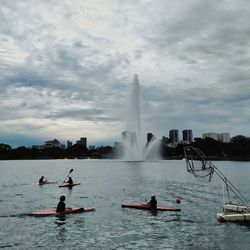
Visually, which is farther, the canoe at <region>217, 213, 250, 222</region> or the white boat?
the white boat

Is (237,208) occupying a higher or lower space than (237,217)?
higher

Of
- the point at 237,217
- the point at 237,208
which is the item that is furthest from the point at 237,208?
the point at 237,217

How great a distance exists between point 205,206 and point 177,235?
17.0m

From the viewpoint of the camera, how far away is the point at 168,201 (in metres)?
55.3

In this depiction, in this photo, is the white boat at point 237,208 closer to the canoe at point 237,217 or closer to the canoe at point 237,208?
the canoe at point 237,208

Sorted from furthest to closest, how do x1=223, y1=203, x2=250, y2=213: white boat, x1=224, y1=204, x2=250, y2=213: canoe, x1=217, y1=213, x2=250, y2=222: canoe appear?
x1=224, y1=204, x2=250, y2=213: canoe, x1=223, y1=203, x2=250, y2=213: white boat, x1=217, y1=213, x2=250, y2=222: canoe

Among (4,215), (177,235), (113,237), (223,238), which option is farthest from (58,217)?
(223,238)

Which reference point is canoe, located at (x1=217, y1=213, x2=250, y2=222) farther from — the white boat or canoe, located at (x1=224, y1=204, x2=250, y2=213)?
canoe, located at (x1=224, y1=204, x2=250, y2=213)

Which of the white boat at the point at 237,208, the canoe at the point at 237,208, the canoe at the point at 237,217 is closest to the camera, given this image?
the canoe at the point at 237,217

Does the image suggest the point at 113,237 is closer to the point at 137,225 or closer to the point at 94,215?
the point at 137,225

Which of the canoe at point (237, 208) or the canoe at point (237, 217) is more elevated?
the canoe at point (237, 208)

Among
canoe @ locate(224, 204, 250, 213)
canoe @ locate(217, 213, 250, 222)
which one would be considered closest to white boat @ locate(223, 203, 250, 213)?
canoe @ locate(224, 204, 250, 213)

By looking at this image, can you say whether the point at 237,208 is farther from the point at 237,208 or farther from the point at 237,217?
the point at 237,217

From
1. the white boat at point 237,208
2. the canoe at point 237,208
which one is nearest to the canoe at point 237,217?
the white boat at point 237,208
